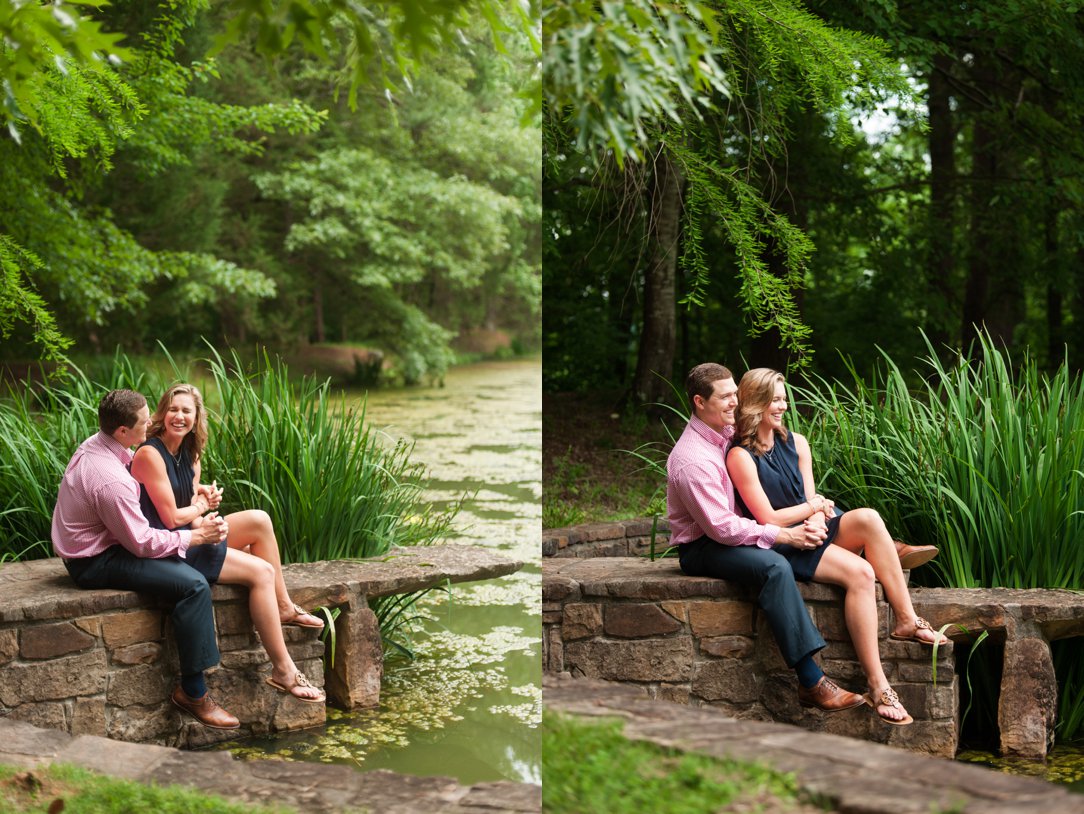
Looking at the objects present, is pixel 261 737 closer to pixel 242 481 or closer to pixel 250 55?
pixel 242 481

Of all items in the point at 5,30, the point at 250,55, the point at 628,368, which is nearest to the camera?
the point at 5,30

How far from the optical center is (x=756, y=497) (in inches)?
119

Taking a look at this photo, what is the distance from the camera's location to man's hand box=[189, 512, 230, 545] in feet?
11.4

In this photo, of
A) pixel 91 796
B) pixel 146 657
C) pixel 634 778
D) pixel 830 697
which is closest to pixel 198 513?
pixel 146 657

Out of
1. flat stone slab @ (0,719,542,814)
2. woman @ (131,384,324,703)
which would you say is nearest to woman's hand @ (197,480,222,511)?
woman @ (131,384,324,703)

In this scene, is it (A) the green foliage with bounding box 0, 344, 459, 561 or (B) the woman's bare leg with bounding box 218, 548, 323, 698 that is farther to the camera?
(A) the green foliage with bounding box 0, 344, 459, 561

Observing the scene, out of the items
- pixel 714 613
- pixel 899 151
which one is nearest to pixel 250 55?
pixel 899 151

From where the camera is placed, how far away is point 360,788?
9.02ft

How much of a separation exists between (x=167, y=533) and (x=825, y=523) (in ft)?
6.61

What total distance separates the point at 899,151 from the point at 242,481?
3.42 meters

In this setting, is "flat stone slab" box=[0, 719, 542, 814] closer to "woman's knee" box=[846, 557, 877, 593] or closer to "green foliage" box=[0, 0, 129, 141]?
"woman's knee" box=[846, 557, 877, 593]

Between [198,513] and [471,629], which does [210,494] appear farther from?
[471,629]

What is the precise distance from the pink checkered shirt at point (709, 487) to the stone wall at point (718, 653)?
17 centimetres

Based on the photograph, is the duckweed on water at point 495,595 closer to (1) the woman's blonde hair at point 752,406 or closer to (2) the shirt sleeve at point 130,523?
(2) the shirt sleeve at point 130,523
